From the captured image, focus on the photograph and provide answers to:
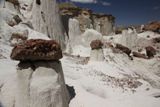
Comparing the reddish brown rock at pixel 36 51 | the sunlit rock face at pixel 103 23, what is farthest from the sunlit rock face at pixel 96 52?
the sunlit rock face at pixel 103 23

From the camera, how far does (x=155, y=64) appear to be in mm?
23625

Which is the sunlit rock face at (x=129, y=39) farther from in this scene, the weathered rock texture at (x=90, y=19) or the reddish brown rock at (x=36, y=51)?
the reddish brown rock at (x=36, y=51)

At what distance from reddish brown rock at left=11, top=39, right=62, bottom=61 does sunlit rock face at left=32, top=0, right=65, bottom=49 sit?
41.3 feet

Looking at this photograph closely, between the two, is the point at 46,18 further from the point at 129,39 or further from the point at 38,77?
the point at 38,77

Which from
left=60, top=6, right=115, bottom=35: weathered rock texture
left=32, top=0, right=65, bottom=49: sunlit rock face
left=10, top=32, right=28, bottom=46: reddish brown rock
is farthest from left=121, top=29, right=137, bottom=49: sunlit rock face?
left=10, top=32, right=28, bottom=46: reddish brown rock

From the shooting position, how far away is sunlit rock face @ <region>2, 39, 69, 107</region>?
9.48 metres

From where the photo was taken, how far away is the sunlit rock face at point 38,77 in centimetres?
948

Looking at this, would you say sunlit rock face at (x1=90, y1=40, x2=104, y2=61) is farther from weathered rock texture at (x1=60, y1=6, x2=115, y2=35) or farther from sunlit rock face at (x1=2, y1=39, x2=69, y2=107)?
weathered rock texture at (x1=60, y1=6, x2=115, y2=35)

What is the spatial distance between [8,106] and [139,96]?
20.1ft

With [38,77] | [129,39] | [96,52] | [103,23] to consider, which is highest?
[38,77]

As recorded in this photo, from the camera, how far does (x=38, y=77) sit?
31.7ft

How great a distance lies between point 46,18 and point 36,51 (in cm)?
1359

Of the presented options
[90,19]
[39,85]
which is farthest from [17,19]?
[90,19]

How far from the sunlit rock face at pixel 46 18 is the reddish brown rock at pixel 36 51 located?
12.6m
